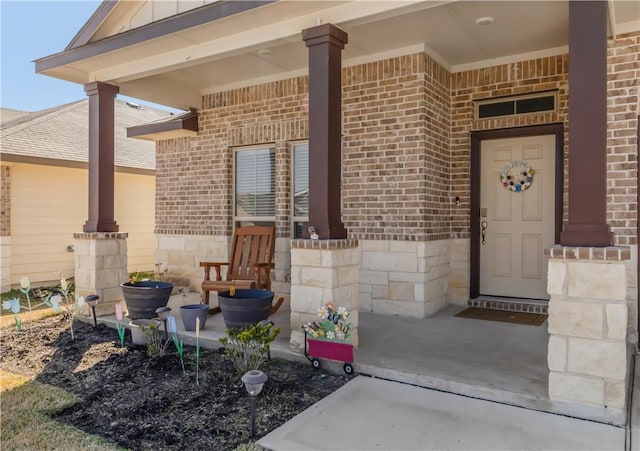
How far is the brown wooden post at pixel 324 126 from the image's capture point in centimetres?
388

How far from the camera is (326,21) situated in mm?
3938

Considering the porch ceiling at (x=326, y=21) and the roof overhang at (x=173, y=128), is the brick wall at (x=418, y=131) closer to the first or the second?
the porch ceiling at (x=326, y=21)

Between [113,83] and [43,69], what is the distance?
78 cm

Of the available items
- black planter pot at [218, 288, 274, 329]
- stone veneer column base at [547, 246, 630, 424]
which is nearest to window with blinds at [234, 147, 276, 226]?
black planter pot at [218, 288, 274, 329]

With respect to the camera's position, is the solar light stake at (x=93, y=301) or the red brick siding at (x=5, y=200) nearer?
the solar light stake at (x=93, y=301)

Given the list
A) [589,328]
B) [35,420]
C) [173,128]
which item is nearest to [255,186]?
[173,128]

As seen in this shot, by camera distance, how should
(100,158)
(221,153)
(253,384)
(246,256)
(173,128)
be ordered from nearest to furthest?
(253,384) < (100,158) < (246,256) < (221,153) < (173,128)

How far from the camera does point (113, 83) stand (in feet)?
18.9

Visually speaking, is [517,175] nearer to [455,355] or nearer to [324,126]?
[455,355]

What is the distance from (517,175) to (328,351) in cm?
332

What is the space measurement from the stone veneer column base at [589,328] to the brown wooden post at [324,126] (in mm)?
1725

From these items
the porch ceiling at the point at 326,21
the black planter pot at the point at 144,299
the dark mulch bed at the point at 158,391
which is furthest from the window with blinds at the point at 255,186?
the dark mulch bed at the point at 158,391

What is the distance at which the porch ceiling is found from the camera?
4.04 metres

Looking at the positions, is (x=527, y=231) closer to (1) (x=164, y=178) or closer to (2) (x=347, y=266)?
(2) (x=347, y=266)
